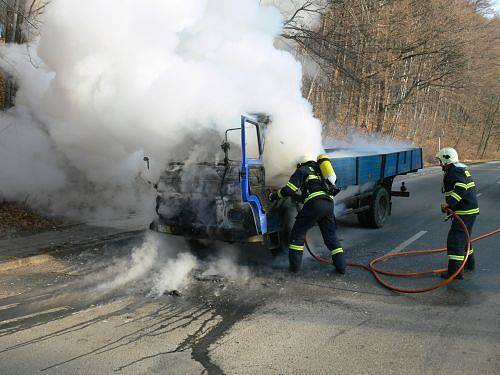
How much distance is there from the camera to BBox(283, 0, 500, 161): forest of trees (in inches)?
583

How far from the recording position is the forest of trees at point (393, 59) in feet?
48.6

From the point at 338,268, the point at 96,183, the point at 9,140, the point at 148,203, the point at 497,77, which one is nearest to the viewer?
the point at 338,268

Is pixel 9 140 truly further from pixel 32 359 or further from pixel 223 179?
pixel 32 359

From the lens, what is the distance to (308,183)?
5.77 metres

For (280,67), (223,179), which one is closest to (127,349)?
(223,179)

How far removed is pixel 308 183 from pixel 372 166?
3.01m

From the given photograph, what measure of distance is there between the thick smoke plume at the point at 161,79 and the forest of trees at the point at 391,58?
2213 millimetres

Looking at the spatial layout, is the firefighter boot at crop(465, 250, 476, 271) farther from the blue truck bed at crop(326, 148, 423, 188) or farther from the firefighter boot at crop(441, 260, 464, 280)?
the blue truck bed at crop(326, 148, 423, 188)

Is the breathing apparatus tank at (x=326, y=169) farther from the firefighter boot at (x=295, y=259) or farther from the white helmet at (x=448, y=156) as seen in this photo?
the white helmet at (x=448, y=156)

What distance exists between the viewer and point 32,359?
355 cm

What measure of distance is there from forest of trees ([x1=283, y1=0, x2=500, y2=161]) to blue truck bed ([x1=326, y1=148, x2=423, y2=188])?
4.91 m

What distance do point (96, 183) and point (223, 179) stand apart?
12.8 feet

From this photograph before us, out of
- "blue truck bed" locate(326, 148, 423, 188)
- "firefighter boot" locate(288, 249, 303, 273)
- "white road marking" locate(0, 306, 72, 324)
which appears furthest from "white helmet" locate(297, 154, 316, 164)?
"white road marking" locate(0, 306, 72, 324)

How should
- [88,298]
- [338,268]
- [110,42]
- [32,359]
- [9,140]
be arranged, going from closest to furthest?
[32,359], [88,298], [110,42], [338,268], [9,140]
